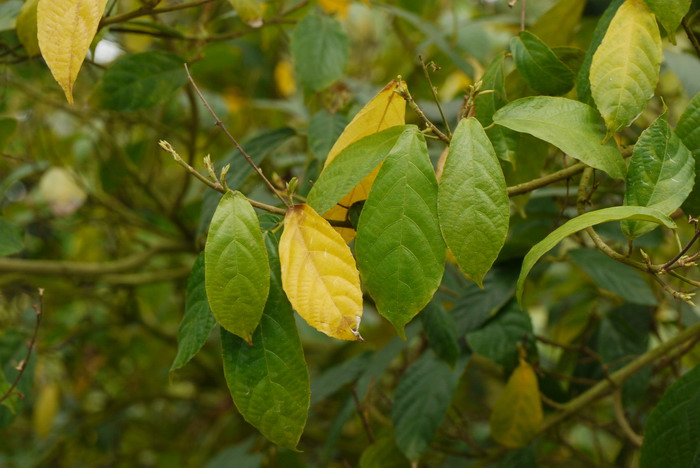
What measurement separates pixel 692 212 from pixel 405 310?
0.83 feet

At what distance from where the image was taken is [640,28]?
1.73ft

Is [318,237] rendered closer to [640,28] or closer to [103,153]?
[640,28]

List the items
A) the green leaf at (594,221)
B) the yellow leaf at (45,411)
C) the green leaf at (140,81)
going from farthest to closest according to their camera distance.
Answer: the yellow leaf at (45,411) → the green leaf at (140,81) → the green leaf at (594,221)

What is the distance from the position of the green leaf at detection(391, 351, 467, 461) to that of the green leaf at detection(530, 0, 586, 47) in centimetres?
42

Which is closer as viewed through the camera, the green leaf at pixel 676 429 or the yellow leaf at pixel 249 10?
the green leaf at pixel 676 429

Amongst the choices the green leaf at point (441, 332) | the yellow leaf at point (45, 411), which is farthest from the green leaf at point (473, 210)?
the yellow leaf at point (45, 411)

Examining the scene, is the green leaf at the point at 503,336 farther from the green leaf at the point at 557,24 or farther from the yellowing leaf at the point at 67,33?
the yellowing leaf at the point at 67,33

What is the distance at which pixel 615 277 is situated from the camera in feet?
2.64

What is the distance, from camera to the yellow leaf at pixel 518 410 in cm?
78

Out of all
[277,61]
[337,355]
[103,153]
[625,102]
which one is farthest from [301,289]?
[277,61]

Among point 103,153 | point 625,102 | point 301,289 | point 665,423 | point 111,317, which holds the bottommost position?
point 111,317

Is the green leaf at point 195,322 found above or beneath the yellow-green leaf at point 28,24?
beneath

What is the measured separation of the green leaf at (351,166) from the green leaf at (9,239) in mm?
431

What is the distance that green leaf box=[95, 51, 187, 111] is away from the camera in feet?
2.65
